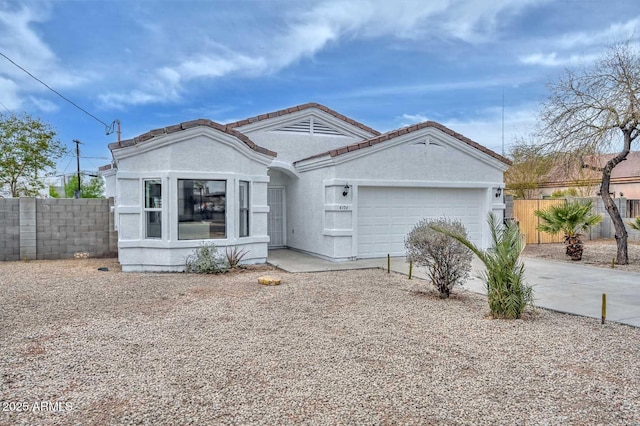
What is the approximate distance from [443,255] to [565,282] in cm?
376

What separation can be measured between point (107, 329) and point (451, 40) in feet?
46.3

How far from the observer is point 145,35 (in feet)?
49.2

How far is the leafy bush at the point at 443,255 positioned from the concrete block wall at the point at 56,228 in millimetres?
10495

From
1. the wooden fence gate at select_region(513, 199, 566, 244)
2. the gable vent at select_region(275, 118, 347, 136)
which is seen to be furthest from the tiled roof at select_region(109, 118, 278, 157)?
the wooden fence gate at select_region(513, 199, 566, 244)

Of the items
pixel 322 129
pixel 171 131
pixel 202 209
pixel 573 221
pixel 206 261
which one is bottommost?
pixel 206 261

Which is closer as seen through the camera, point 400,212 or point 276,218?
point 400,212

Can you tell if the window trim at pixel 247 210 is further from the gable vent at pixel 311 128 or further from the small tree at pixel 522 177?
the small tree at pixel 522 177

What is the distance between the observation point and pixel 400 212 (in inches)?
566

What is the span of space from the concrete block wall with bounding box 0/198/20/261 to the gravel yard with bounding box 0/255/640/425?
6055mm

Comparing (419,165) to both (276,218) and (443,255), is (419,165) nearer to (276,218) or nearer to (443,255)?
(276,218)

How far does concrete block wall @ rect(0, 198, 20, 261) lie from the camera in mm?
13852

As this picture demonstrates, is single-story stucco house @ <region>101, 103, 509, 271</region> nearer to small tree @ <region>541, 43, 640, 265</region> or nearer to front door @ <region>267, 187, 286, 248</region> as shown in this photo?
front door @ <region>267, 187, 286, 248</region>

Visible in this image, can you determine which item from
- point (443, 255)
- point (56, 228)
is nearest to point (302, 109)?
point (56, 228)

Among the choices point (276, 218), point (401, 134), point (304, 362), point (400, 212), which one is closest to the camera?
point (304, 362)
